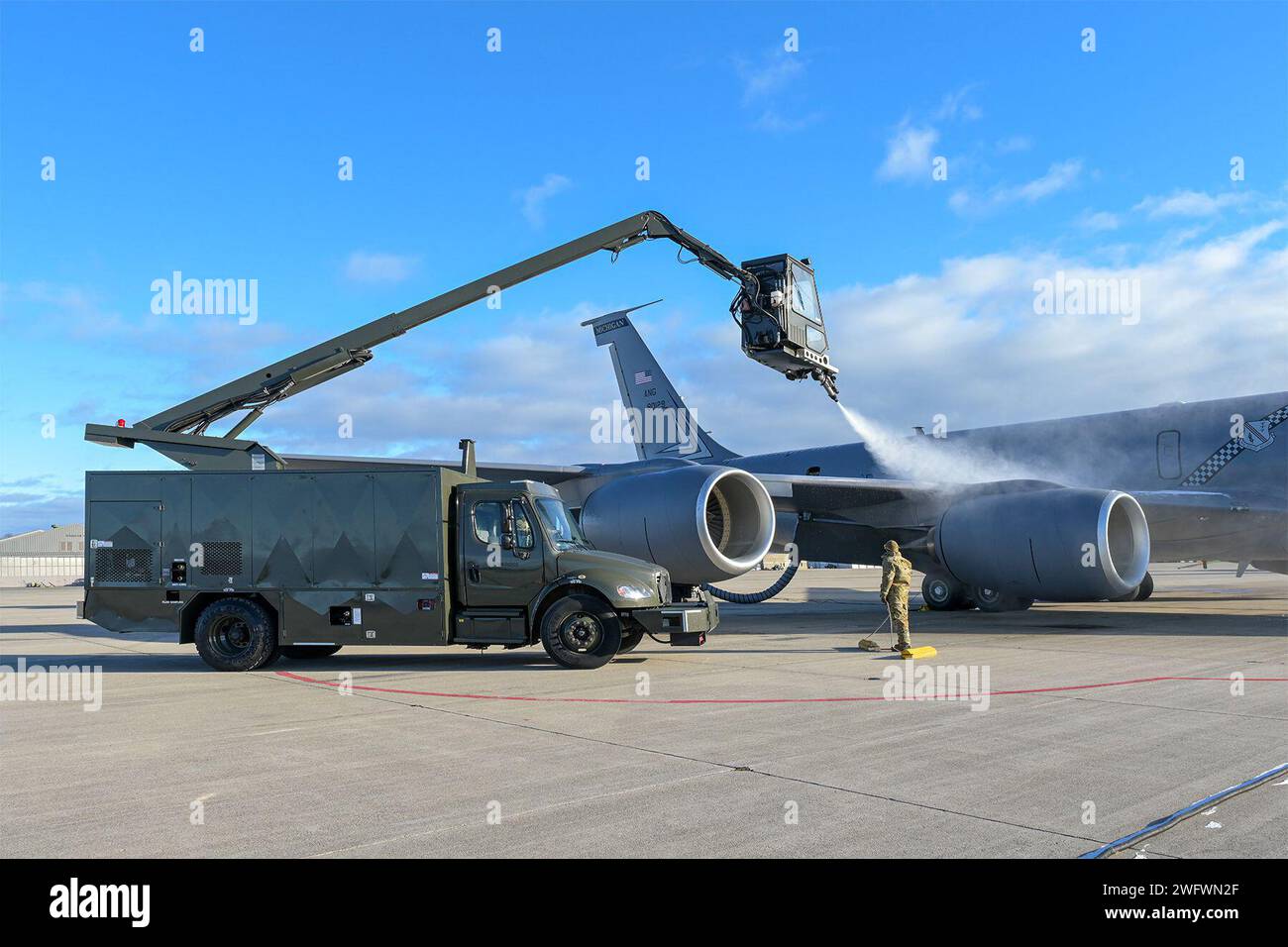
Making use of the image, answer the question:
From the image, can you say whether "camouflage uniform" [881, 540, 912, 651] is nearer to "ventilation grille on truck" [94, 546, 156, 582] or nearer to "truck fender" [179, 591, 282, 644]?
"truck fender" [179, 591, 282, 644]

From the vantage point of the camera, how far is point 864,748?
20.5ft

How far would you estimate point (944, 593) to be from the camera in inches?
744

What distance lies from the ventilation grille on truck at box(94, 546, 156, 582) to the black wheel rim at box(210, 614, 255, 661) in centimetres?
96

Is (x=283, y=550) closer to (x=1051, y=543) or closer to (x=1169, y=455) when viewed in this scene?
(x=1051, y=543)

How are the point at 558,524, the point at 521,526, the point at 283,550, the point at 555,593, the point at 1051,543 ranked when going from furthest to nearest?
the point at 1051,543
the point at 558,524
the point at 283,550
the point at 521,526
the point at 555,593

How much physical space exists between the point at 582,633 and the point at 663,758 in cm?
470

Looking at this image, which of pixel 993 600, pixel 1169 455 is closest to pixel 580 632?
pixel 993 600

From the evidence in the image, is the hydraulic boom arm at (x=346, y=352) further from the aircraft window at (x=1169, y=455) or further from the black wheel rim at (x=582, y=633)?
the aircraft window at (x=1169, y=455)

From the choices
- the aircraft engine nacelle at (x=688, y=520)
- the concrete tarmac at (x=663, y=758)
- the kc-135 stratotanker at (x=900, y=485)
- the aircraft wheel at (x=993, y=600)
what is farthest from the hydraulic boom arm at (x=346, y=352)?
the aircraft wheel at (x=993, y=600)

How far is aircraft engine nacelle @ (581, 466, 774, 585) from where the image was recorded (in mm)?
12820

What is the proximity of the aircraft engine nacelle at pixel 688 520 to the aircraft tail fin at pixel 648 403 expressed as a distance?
7585 mm
